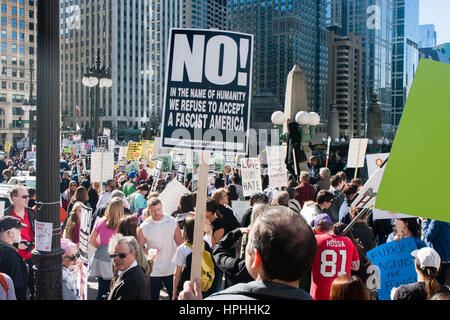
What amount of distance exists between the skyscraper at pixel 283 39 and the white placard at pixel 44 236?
426 feet

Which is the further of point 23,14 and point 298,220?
point 23,14

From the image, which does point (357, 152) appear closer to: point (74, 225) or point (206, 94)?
point (74, 225)

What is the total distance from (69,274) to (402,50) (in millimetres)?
183218

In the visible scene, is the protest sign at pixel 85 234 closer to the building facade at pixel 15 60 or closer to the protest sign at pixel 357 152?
the protest sign at pixel 357 152

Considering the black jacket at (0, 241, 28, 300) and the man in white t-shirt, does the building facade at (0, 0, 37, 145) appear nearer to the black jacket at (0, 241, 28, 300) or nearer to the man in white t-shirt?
the man in white t-shirt

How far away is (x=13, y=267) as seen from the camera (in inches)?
183

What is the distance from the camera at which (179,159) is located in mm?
13805

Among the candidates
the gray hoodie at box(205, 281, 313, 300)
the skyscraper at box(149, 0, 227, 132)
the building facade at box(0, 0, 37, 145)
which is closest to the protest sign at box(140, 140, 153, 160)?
the gray hoodie at box(205, 281, 313, 300)

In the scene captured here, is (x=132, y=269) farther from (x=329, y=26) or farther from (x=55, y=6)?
(x=329, y=26)

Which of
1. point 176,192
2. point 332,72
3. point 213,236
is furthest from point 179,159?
point 332,72

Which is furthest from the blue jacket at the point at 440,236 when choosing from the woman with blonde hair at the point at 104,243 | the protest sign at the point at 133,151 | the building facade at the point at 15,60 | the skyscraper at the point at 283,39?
the skyscraper at the point at 283,39

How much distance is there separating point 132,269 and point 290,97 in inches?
705

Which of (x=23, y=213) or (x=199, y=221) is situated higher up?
(x=199, y=221)

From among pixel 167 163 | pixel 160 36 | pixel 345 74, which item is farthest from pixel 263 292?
pixel 345 74
